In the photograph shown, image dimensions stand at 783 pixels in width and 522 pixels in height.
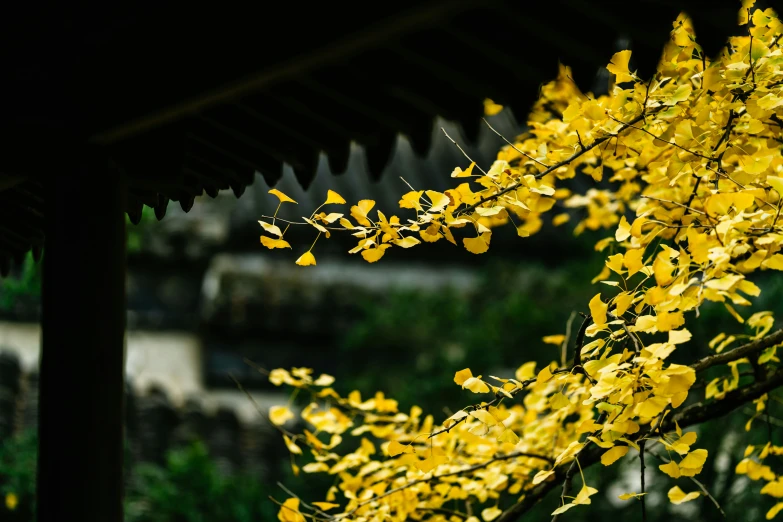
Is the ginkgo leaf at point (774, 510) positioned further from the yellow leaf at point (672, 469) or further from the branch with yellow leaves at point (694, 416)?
the yellow leaf at point (672, 469)

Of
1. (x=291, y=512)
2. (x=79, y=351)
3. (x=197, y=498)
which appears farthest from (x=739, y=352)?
(x=197, y=498)

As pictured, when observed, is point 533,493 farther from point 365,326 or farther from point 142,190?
point 365,326

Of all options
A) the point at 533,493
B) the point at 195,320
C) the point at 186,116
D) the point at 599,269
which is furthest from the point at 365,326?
the point at 186,116

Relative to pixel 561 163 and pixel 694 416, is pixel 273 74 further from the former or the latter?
pixel 694 416

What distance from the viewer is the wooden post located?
157 cm

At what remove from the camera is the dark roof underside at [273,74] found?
43.0 inches

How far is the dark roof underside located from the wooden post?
0.07 m

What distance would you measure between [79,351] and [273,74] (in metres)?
0.69

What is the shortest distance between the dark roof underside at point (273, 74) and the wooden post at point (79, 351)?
0.23ft

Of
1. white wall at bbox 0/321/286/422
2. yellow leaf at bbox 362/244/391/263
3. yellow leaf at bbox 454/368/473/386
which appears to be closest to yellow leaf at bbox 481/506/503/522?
yellow leaf at bbox 454/368/473/386

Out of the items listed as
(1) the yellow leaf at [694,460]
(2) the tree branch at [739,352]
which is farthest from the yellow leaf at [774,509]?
(1) the yellow leaf at [694,460]

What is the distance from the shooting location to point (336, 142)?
55.1 inches

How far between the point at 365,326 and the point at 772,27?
140 inches

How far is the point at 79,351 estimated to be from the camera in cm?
159
